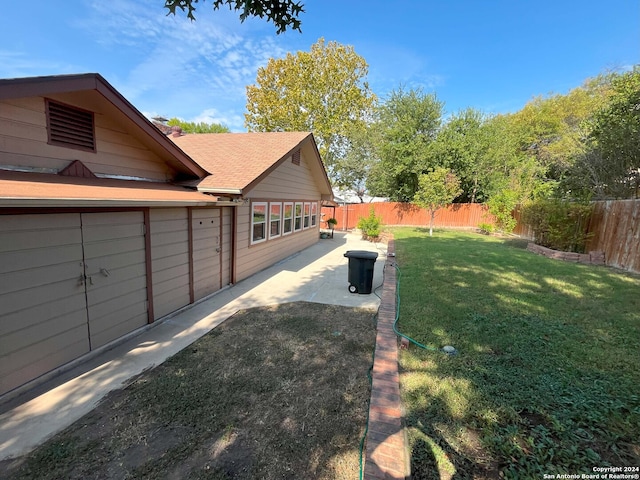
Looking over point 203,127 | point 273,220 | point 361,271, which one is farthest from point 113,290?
point 203,127

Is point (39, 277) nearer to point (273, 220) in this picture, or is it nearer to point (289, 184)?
point (273, 220)

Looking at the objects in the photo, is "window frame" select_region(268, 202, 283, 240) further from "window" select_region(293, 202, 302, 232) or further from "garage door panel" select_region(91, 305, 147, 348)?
"garage door panel" select_region(91, 305, 147, 348)

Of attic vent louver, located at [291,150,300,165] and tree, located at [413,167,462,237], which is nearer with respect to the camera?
attic vent louver, located at [291,150,300,165]

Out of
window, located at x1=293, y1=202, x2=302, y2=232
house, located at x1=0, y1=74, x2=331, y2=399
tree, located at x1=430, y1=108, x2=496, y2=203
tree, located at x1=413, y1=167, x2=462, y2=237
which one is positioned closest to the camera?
house, located at x1=0, y1=74, x2=331, y2=399

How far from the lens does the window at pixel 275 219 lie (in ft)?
31.6

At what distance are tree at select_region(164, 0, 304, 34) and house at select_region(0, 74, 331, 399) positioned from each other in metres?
2.24

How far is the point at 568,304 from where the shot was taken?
554 cm

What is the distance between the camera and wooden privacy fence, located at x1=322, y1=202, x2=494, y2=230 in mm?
22750

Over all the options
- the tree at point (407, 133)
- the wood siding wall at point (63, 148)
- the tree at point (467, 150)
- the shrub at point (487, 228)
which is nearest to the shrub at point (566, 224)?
the shrub at point (487, 228)

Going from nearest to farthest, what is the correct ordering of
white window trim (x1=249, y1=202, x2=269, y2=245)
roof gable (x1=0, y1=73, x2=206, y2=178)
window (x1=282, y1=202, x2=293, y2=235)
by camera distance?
1. roof gable (x1=0, y1=73, x2=206, y2=178)
2. white window trim (x1=249, y1=202, x2=269, y2=245)
3. window (x1=282, y1=202, x2=293, y2=235)

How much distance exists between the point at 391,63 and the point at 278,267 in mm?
20614

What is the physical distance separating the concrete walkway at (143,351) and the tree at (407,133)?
1649 cm

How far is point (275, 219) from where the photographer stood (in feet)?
33.0

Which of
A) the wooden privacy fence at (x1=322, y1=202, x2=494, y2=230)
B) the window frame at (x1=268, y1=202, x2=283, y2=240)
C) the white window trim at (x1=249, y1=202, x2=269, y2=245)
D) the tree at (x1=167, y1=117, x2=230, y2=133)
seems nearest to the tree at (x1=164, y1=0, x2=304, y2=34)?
the white window trim at (x1=249, y1=202, x2=269, y2=245)
